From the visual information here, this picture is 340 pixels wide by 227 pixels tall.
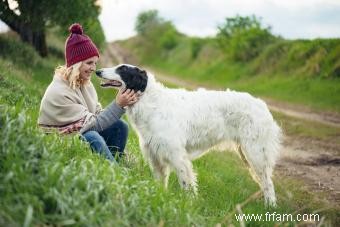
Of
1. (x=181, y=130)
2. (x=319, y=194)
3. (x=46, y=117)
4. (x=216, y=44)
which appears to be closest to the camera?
(x=46, y=117)

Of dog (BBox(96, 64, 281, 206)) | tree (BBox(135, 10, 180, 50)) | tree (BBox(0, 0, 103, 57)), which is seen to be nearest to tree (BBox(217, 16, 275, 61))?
tree (BBox(0, 0, 103, 57))

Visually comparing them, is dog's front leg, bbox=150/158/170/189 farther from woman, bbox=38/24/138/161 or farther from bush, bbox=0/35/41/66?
bush, bbox=0/35/41/66

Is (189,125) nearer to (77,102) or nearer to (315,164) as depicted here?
(77,102)

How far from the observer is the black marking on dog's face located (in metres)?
6.61

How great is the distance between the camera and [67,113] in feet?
20.7

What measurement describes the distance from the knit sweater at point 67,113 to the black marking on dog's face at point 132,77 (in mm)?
397

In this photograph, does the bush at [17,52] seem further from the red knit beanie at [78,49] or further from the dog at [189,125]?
the dog at [189,125]

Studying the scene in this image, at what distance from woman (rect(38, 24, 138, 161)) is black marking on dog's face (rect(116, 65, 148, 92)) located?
94 millimetres

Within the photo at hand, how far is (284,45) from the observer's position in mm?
24984

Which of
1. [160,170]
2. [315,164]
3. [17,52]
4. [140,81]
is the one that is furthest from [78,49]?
[17,52]

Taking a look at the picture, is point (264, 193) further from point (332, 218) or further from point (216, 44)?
point (216, 44)

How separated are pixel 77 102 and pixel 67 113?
24 centimetres

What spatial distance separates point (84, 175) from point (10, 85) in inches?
277

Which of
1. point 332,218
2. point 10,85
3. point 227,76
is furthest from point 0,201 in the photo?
point 227,76
